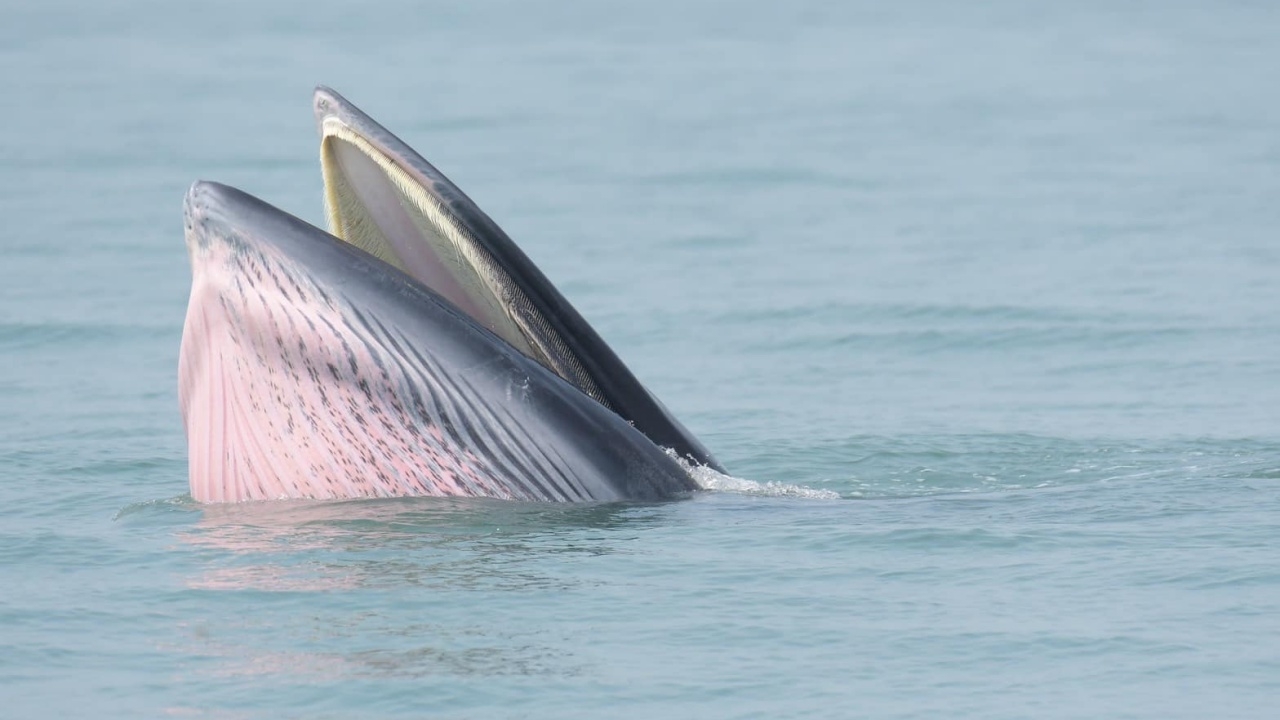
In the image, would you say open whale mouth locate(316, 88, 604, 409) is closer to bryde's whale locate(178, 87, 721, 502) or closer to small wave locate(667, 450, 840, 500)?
bryde's whale locate(178, 87, 721, 502)

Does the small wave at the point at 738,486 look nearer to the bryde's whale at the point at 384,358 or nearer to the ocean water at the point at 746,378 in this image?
the ocean water at the point at 746,378

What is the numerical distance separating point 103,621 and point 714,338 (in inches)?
359

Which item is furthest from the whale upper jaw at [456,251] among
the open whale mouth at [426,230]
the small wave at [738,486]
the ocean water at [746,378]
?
the ocean water at [746,378]

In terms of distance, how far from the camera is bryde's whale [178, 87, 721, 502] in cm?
862

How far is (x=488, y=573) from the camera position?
343 inches

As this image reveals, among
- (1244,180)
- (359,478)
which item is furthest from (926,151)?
(359,478)

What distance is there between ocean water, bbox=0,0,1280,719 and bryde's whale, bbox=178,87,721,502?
8.6 inches

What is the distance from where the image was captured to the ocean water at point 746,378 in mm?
7727

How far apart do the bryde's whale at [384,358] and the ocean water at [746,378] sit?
22cm

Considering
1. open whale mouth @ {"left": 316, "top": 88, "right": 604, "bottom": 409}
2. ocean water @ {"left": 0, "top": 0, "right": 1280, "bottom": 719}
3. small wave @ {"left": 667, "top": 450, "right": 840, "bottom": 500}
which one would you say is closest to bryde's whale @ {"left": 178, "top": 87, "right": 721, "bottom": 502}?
open whale mouth @ {"left": 316, "top": 88, "right": 604, "bottom": 409}

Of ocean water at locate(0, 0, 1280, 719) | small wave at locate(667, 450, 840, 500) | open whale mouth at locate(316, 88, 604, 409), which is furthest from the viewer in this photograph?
small wave at locate(667, 450, 840, 500)

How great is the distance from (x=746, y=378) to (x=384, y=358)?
7.10 meters

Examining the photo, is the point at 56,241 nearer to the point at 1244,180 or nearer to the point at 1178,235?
the point at 1178,235

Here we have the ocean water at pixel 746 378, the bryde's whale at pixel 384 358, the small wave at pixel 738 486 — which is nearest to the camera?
the ocean water at pixel 746 378
